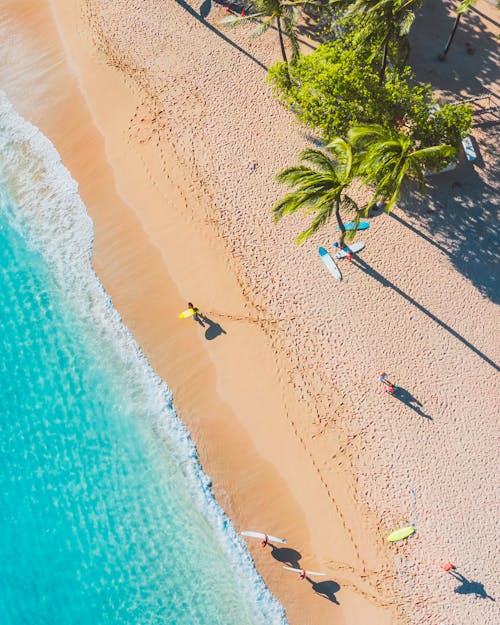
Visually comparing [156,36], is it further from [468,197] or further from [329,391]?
[329,391]

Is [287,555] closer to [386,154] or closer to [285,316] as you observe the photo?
[285,316]

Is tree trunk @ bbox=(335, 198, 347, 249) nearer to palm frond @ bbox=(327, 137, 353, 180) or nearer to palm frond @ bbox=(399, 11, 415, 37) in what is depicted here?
palm frond @ bbox=(327, 137, 353, 180)

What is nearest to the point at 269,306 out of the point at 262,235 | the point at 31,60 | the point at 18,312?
the point at 262,235

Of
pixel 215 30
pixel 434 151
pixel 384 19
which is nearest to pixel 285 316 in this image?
pixel 434 151

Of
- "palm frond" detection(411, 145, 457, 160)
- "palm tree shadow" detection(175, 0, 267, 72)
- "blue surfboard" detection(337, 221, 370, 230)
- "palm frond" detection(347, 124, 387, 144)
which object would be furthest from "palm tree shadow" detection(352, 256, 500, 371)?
"palm tree shadow" detection(175, 0, 267, 72)

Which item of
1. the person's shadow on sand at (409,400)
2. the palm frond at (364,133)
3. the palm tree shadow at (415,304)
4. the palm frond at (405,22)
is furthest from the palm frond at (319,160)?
the person's shadow on sand at (409,400)

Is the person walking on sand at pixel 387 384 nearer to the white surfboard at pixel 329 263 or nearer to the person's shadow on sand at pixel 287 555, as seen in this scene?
the white surfboard at pixel 329 263
